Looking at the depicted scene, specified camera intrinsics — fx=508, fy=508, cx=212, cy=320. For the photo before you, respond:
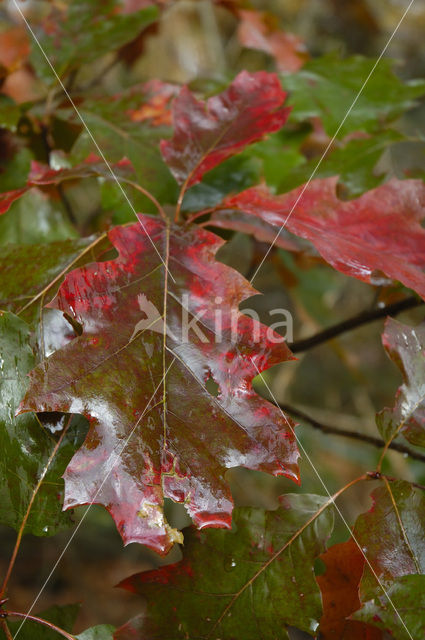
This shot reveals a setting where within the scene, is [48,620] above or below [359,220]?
below

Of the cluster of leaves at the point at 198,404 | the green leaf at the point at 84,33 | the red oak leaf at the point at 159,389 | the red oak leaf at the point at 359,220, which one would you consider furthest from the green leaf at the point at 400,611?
the green leaf at the point at 84,33

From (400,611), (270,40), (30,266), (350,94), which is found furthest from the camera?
(270,40)

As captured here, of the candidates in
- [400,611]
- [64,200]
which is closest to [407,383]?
[400,611]

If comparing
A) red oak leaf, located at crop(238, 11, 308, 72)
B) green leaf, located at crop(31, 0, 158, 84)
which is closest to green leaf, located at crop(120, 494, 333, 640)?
green leaf, located at crop(31, 0, 158, 84)

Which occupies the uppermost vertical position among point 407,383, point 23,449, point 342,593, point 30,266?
point 30,266

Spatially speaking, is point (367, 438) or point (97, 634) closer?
point (97, 634)

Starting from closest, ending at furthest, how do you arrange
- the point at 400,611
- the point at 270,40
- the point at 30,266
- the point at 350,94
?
the point at 400,611, the point at 30,266, the point at 350,94, the point at 270,40

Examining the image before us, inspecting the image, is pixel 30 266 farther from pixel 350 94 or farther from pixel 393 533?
pixel 350 94
